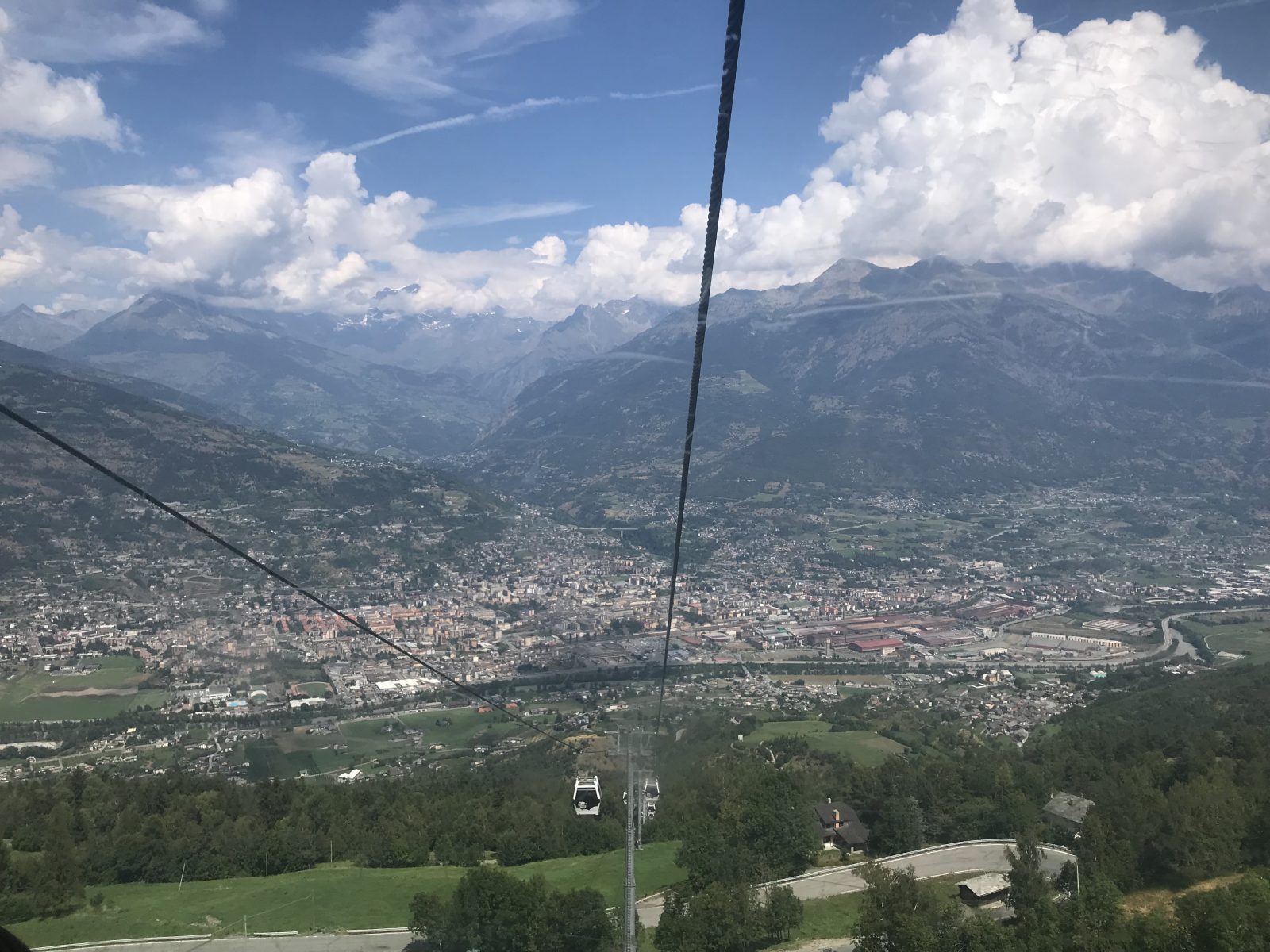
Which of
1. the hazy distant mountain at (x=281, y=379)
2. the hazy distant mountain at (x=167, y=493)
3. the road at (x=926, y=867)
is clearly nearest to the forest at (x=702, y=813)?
the road at (x=926, y=867)

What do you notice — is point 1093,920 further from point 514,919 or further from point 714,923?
point 514,919

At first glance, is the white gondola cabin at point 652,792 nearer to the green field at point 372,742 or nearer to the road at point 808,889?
the road at point 808,889

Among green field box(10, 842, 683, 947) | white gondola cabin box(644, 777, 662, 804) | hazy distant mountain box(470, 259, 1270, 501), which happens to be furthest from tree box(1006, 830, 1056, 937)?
hazy distant mountain box(470, 259, 1270, 501)

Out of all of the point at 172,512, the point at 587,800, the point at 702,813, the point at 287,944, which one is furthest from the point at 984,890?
the point at 172,512

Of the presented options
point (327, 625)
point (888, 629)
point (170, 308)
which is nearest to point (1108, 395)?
point (888, 629)

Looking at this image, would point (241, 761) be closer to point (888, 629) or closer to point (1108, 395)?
point (888, 629)

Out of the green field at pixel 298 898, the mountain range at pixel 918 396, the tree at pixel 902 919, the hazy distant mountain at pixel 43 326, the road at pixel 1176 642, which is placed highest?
the hazy distant mountain at pixel 43 326
